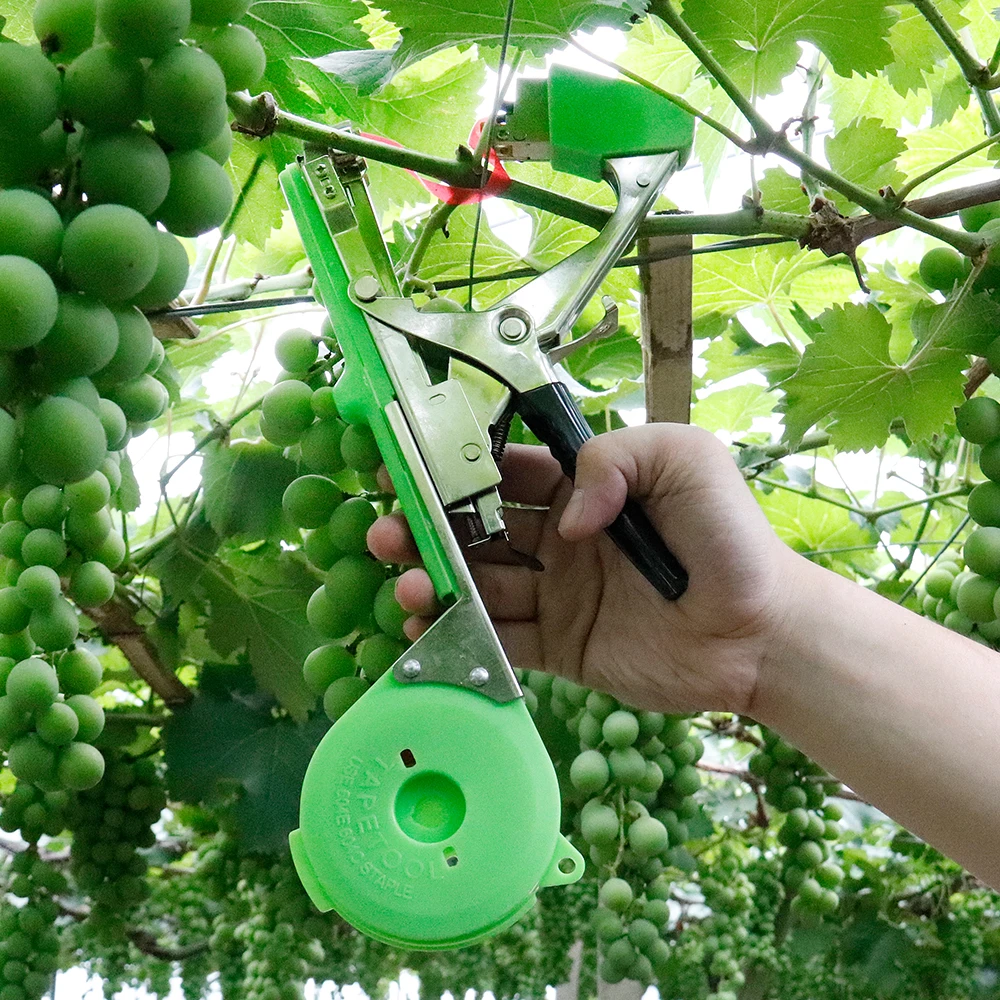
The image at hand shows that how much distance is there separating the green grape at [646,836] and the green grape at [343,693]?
639mm

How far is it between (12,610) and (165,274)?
0.51m

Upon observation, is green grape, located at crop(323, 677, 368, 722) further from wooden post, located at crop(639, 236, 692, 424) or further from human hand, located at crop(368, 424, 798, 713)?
wooden post, located at crop(639, 236, 692, 424)

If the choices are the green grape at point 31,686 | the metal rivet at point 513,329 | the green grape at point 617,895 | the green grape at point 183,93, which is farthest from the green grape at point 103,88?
the green grape at point 617,895

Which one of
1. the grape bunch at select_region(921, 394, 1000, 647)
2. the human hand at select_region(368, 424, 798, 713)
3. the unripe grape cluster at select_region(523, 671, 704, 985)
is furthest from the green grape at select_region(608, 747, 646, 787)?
the grape bunch at select_region(921, 394, 1000, 647)

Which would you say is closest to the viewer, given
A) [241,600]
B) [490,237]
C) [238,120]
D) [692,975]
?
[238,120]

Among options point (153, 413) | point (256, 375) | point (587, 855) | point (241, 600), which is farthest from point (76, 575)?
point (587, 855)

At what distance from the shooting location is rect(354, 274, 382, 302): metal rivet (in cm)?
67

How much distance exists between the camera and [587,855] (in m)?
1.44

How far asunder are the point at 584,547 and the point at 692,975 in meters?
1.22

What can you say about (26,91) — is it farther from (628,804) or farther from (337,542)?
(628,804)

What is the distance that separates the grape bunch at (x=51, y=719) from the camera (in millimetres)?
954

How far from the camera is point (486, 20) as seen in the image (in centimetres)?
79

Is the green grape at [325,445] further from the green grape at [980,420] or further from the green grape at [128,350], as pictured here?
the green grape at [980,420]

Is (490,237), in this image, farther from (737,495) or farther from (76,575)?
(76,575)
